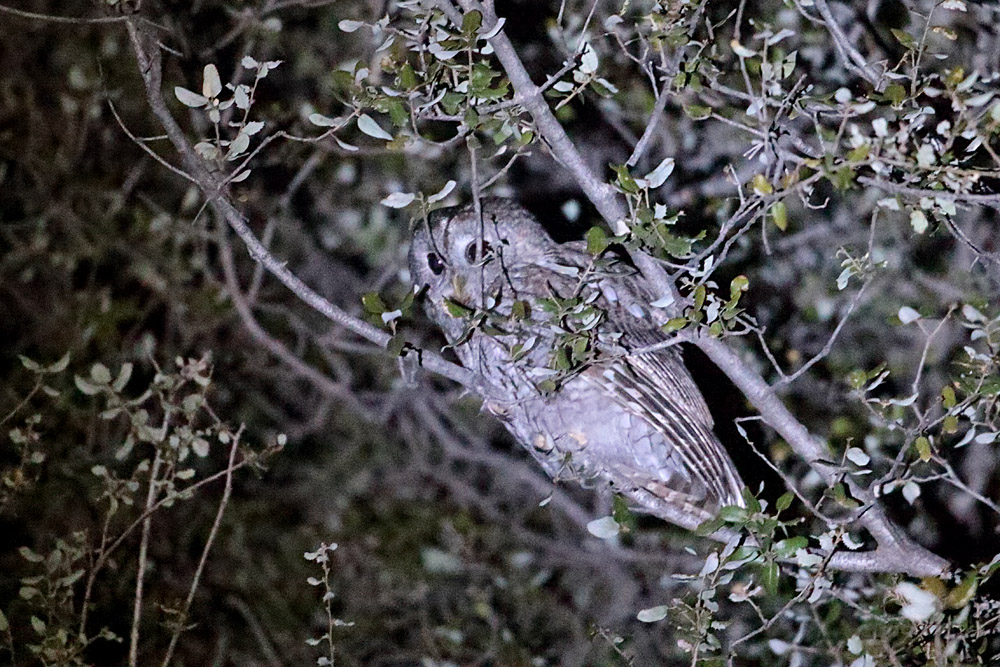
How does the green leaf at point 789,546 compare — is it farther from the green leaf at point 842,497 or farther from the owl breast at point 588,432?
the owl breast at point 588,432

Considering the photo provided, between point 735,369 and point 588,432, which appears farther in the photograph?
point 588,432

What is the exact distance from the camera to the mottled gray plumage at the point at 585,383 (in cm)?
156

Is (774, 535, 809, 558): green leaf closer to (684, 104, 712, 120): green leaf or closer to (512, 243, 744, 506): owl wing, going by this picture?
(512, 243, 744, 506): owl wing

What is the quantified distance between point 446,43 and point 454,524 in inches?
77.6

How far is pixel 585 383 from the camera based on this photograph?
172 cm

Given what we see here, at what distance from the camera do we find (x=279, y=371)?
124 inches

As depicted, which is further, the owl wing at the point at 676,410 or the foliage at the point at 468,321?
the owl wing at the point at 676,410

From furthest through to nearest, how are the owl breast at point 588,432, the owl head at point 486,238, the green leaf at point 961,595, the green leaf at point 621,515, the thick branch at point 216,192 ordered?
the owl head at point 486,238 < the owl breast at point 588,432 < the green leaf at point 621,515 < the thick branch at point 216,192 < the green leaf at point 961,595

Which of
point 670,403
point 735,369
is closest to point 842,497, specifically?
point 735,369

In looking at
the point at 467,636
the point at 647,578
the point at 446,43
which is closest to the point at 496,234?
the point at 446,43

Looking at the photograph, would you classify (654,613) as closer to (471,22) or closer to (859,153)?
(859,153)

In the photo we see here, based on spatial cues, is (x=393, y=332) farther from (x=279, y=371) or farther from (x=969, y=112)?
(x=279, y=371)

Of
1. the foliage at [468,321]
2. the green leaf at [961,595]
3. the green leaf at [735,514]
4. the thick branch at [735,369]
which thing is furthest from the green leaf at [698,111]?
the green leaf at [961,595]

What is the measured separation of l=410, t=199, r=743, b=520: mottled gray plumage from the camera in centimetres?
156
